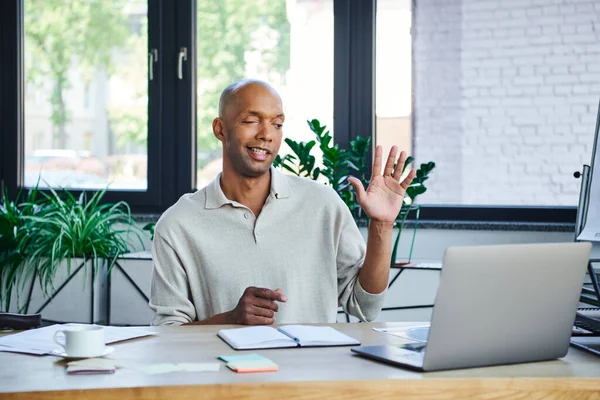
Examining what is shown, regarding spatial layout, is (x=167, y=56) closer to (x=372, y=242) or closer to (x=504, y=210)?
(x=504, y=210)

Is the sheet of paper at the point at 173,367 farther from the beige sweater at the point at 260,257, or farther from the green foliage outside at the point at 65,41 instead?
the green foliage outside at the point at 65,41

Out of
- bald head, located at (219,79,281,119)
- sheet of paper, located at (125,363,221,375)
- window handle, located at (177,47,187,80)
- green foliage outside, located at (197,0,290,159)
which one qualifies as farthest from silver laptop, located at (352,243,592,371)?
window handle, located at (177,47,187,80)

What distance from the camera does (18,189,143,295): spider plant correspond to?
12.4ft

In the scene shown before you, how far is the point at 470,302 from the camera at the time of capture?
1.49 metres

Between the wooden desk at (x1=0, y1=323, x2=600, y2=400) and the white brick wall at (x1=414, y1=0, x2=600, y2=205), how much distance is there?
7.65ft

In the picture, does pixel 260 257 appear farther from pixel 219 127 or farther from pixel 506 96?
pixel 506 96

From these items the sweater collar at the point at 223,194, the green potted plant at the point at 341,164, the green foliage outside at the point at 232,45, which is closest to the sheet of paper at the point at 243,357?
the sweater collar at the point at 223,194

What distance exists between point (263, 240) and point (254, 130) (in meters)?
0.32

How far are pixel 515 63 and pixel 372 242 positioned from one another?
2000 millimetres

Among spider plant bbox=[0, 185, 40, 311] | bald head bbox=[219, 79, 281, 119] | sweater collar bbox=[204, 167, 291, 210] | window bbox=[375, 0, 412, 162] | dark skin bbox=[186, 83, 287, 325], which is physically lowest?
spider plant bbox=[0, 185, 40, 311]

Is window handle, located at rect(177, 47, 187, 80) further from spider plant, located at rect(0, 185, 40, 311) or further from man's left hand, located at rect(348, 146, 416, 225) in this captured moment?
man's left hand, located at rect(348, 146, 416, 225)

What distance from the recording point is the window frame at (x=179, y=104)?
13.1 feet

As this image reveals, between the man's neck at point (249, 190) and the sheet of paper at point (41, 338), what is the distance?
1.87 feet

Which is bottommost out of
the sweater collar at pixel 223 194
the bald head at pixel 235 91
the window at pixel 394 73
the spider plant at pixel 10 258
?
the spider plant at pixel 10 258
